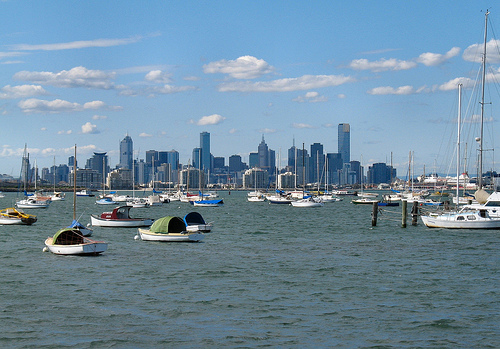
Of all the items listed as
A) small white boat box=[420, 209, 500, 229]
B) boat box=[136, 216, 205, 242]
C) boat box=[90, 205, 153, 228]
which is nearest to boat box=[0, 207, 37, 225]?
boat box=[90, 205, 153, 228]

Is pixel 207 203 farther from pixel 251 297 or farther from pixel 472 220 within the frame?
pixel 251 297

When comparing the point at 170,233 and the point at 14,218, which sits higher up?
the point at 170,233

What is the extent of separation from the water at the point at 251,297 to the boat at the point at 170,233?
0.92 metres

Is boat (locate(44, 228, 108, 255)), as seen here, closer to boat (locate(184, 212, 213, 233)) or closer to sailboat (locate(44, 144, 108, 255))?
sailboat (locate(44, 144, 108, 255))

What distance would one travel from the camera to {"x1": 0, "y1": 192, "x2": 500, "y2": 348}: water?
24.3 meters

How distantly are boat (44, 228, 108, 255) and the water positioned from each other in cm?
77

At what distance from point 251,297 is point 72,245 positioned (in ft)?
61.1

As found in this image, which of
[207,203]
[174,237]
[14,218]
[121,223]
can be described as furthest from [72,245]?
[207,203]

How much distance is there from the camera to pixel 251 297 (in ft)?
104

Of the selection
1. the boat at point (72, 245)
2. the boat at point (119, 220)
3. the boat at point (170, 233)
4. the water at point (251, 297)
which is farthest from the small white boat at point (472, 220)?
the boat at point (72, 245)

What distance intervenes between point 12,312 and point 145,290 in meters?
7.12

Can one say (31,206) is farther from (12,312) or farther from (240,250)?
(12,312)

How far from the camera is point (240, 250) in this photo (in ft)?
173

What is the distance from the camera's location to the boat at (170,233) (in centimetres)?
5516
